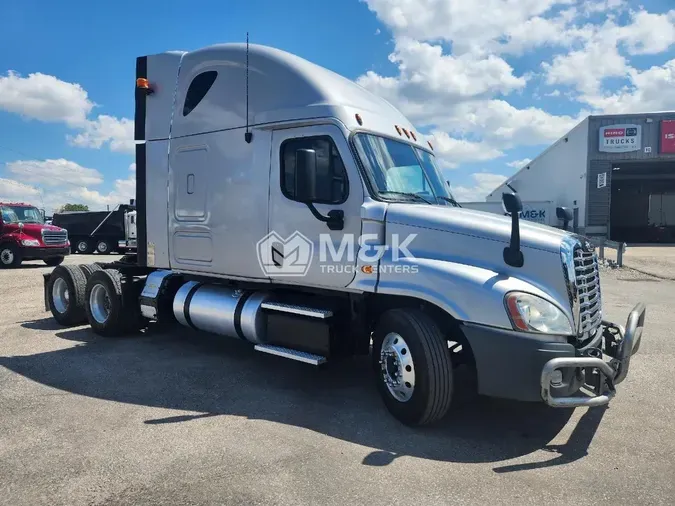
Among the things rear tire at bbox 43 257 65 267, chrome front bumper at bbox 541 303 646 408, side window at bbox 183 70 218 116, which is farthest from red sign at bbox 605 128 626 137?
side window at bbox 183 70 218 116

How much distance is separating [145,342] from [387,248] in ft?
14.5

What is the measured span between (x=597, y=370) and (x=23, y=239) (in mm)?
20931

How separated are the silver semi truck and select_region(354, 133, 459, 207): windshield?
2 centimetres

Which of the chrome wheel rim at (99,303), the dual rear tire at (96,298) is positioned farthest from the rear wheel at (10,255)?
the chrome wheel rim at (99,303)

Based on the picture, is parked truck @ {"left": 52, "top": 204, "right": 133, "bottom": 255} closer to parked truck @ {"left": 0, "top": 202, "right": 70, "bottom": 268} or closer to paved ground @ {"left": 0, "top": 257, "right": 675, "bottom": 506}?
parked truck @ {"left": 0, "top": 202, "right": 70, "bottom": 268}

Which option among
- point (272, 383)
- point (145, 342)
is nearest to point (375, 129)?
point (272, 383)

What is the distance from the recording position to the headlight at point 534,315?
151 inches

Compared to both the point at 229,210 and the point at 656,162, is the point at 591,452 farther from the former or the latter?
the point at 656,162

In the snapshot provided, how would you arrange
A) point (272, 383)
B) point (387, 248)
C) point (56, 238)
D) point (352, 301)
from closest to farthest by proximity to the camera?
point (387, 248) < point (352, 301) < point (272, 383) < point (56, 238)

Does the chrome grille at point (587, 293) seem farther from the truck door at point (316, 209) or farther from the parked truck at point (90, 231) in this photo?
the parked truck at point (90, 231)

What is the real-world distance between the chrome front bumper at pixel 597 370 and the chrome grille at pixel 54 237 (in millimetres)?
20497

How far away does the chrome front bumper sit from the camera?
3.72 meters

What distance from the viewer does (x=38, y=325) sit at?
8625 millimetres

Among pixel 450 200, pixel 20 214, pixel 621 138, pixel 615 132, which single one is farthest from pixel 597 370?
pixel 621 138
